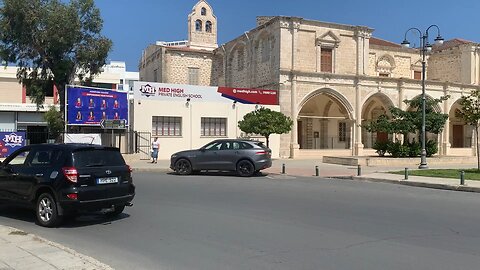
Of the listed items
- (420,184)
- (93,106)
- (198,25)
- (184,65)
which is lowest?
(420,184)

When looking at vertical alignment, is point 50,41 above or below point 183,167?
above

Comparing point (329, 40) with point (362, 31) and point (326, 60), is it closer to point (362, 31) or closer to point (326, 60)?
point (326, 60)

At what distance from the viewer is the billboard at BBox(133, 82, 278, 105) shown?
2932cm

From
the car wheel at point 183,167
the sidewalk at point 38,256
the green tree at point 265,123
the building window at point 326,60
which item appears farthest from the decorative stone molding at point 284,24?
the sidewalk at point 38,256

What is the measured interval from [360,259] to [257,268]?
148cm

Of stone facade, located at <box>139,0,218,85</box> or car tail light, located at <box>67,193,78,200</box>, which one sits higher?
stone facade, located at <box>139,0,218,85</box>

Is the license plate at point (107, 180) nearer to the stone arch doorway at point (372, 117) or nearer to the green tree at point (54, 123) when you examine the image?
the green tree at point (54, 123)

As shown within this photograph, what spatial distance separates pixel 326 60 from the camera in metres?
36.6

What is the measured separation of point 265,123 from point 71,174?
65.1ft

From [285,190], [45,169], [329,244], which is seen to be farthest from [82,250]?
[285,190]

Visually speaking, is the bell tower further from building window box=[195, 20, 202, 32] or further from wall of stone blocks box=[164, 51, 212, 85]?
wall of stone blocks box=[164, 51, 212, 85]

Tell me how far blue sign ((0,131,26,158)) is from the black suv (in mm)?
23388

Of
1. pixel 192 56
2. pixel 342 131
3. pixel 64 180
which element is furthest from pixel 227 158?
pixel 192 56

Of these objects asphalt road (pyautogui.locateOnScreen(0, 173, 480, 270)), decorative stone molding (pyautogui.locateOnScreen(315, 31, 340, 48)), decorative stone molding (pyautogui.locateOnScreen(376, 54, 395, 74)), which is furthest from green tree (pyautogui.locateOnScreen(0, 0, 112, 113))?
decorative stone molding (pyautogui.locateOnScreen(376, 54, 395, 74))
